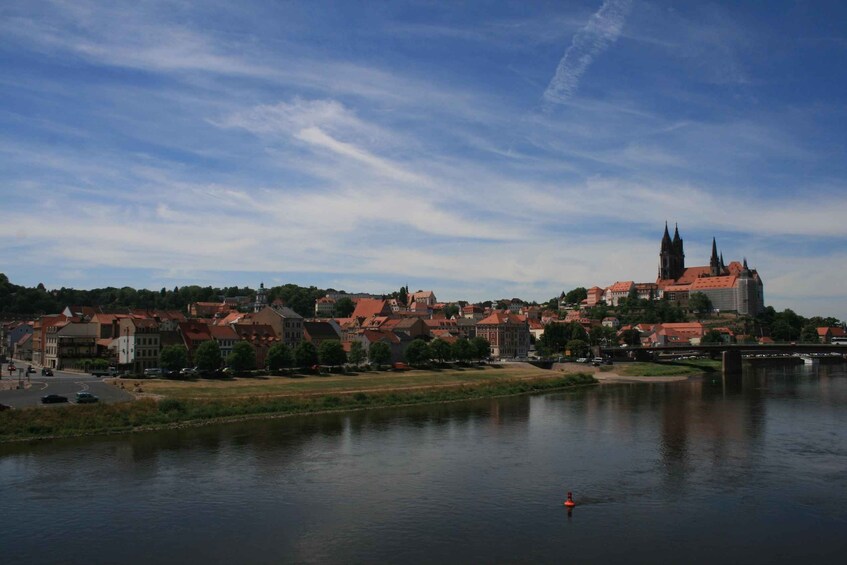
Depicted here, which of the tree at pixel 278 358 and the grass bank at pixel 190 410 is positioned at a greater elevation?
the tree at pixel 278 358

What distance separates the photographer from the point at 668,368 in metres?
114

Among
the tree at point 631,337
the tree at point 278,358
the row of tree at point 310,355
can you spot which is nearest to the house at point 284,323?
the row of tree at point 310,355

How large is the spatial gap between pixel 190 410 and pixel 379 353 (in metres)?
37.8

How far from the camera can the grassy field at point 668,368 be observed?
106m

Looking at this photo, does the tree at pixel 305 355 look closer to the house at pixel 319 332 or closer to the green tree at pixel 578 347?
the house at pixel 319 332

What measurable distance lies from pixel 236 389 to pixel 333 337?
3605 centimetres

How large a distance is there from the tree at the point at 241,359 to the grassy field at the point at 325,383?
6.93ft

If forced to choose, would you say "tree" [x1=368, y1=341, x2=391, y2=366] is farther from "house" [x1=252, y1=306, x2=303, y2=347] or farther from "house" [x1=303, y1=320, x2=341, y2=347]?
"house" [x1=252, y1=306, x2=303, y2=347]

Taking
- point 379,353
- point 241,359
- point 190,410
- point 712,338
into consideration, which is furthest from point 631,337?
point 190,410

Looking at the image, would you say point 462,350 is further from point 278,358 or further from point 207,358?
point 207,358

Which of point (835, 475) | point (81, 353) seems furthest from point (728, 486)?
point (81, 353)

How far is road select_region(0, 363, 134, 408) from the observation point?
169ft

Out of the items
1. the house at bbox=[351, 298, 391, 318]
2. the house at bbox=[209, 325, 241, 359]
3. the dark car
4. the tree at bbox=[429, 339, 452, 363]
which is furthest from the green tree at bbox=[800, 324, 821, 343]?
the dark car

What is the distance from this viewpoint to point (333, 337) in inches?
3979
